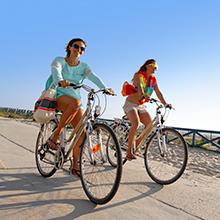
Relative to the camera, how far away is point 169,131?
180 inches

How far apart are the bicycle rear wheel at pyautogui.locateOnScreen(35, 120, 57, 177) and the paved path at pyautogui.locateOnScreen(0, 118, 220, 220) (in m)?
0.13

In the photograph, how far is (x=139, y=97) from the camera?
5.09 m

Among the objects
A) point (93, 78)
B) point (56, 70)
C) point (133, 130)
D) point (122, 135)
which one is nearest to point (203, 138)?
point (122, 135)

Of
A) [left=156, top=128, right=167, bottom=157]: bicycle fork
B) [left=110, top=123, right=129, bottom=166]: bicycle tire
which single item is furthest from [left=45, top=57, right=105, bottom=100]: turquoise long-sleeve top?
[left=110, top=123, right=129, bottom=166]: bicycle tire

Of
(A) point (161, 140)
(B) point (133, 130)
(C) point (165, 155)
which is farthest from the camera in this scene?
(B) point (133, 130)

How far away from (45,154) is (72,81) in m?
1.18

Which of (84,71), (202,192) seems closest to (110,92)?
(84,71)

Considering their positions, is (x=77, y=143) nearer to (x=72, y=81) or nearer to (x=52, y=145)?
(x=52, y=145)

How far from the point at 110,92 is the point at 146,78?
1.63 meters

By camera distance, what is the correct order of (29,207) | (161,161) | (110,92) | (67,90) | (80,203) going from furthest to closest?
(161,161) < (67,90) < (110,92) < (80,203) < (29,207)

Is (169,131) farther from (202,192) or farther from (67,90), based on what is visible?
(67,90)

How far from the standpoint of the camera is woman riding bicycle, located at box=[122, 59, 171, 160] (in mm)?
4973

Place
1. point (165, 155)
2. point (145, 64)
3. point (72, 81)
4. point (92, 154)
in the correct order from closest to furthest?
point (92, 154)
point (72, 81)
point (165, 155)
point (145, 64)

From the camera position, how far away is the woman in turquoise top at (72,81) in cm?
381
